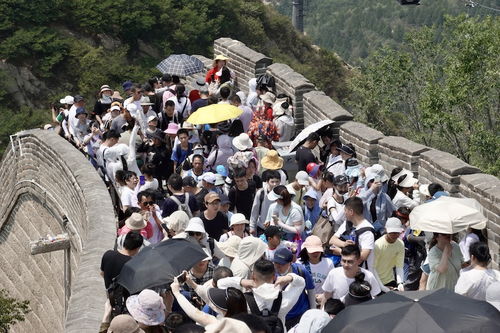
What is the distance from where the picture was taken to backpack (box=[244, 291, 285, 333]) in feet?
24.7

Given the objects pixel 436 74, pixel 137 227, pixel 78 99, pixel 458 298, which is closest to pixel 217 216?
pixel 137 227

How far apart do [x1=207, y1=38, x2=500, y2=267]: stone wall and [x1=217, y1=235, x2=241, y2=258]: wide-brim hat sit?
2.53 metres

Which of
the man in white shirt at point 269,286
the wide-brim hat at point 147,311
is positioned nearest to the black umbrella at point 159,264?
the man in white shirt at point 269,286

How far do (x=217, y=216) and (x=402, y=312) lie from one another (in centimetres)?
380

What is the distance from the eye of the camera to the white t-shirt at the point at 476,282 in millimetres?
7777

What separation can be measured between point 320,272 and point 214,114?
4549 millimetres

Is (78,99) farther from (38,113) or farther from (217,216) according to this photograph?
(38,113)

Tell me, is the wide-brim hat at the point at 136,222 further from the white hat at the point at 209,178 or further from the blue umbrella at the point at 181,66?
the blue umbrella at the point at 181,66

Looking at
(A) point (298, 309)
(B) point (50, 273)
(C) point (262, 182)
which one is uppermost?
(A) point (298, 309)

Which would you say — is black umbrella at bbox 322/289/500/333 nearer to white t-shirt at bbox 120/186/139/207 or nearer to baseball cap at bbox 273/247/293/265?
baseball cap at bbox 273/247/293/265

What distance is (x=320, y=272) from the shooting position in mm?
8594

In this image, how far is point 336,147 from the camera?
38.6 ft

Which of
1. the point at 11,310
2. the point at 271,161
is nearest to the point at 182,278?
the point at 271,161

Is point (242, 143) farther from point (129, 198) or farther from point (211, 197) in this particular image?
point (211, 197)
